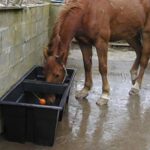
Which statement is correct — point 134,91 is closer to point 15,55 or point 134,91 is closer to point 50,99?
point 50,99

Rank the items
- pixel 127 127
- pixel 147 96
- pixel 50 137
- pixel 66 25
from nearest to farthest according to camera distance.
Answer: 1. pixel 50 137
2. pixel 127 127
3. pixel 66 25
4. pixel 147 96

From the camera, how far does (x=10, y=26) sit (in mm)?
4195

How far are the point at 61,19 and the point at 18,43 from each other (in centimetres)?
61

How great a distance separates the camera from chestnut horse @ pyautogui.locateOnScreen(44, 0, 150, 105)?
450 cm

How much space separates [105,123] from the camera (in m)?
4.61

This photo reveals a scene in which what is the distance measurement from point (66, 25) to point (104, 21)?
1.98 ft

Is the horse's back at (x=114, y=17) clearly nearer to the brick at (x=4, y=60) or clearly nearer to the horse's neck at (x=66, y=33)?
the horse's neck at (x=66, y=33)

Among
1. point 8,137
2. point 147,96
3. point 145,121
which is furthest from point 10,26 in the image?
point 147,96

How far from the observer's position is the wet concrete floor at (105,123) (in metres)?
3.92

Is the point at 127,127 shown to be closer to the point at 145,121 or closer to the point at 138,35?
the point at 145,121

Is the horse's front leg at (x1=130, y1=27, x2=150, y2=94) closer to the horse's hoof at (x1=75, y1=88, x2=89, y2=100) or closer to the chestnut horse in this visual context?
the chestnut horse

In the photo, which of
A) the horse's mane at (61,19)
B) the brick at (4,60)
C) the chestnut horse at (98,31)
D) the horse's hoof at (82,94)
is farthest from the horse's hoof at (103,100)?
the brick at (4,60)

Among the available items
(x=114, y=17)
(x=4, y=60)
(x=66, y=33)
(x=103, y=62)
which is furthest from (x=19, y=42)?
(x=114, y=17)

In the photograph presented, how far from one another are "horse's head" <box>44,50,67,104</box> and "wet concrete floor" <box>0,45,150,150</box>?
486mm
